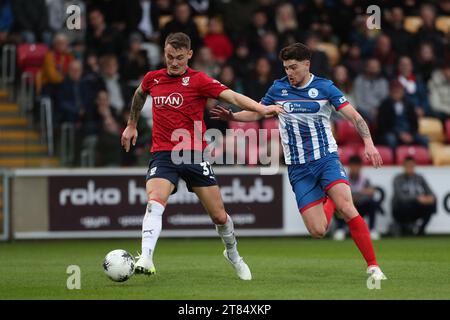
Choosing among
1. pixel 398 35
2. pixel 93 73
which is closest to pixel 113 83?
pixel 93 73

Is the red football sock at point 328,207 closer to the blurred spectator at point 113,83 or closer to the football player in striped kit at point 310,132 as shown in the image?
the football player in striped kit at point 310,132

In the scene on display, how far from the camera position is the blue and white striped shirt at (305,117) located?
36.4ft

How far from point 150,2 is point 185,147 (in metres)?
11.2

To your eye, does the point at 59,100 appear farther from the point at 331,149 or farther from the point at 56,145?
the point at 331,149

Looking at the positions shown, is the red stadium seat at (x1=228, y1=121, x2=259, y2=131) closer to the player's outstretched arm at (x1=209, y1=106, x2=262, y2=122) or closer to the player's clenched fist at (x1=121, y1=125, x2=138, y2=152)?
the player's outstretched arm at (x1=209, y1=106, x2=262, y2=122)

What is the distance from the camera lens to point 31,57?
786 inches

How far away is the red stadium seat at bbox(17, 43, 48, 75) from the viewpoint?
1991cm

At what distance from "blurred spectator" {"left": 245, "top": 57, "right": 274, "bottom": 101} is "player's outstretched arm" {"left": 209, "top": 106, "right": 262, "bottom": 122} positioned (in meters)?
8.32

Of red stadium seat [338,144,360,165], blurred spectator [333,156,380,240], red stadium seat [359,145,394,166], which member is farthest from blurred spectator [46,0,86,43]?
blurred spectator [333,156,380,240]

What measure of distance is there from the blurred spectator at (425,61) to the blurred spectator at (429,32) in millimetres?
212

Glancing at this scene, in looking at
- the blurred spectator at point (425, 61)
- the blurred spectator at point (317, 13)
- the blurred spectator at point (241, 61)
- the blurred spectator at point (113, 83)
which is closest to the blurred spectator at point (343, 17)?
the blurred spectator at point (317, 13)

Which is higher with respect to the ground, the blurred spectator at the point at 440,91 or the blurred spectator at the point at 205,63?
the blurred spectator at the point at 205,63

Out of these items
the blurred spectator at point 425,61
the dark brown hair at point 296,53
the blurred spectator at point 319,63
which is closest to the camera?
the dark brown hair at point 296,53
